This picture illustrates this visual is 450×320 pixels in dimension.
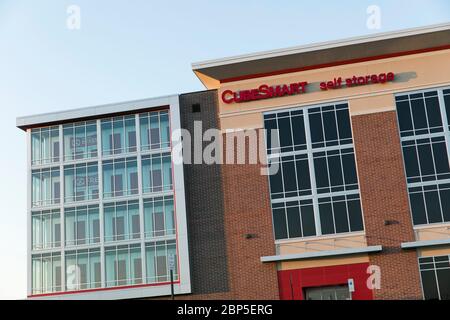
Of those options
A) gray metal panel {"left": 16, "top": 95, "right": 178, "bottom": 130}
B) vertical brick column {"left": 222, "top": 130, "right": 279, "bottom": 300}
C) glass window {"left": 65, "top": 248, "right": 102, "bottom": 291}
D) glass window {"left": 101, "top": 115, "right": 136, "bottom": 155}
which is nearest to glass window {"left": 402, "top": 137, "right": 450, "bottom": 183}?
vertical brick column {"left": 222, "top": 130, "right": 279, "bottom": 300}

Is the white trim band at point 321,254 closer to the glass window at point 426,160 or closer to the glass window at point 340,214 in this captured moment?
the glass window at point 340,214

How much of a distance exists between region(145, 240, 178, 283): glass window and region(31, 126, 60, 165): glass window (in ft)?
30.3

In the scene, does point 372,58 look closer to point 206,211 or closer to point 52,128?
point 206,211

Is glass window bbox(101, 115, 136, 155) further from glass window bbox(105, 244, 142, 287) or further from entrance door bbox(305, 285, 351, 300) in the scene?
entrance door bbox(305, 285, 351, 300)

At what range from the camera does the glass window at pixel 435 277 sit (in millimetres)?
37781

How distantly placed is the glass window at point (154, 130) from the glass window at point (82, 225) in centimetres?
539

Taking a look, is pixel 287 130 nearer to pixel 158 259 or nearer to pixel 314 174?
pixel 314 174

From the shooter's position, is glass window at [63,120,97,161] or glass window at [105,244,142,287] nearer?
glass window at [105,244,142,287]

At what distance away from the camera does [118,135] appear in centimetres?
4494

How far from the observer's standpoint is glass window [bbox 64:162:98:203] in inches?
1748

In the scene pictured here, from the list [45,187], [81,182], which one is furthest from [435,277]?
[45,187]

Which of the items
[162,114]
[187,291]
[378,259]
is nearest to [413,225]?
[378,259]
